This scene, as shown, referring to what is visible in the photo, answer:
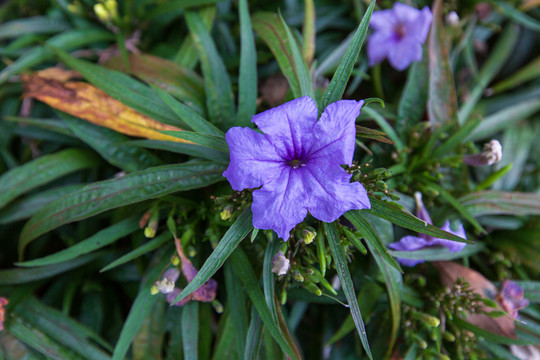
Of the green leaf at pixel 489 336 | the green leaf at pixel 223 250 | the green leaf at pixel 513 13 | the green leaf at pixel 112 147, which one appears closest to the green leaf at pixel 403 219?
the green leaf at pixel 223 250

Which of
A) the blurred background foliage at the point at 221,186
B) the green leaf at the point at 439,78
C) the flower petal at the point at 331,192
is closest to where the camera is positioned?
the flower petal at the point at 331,192

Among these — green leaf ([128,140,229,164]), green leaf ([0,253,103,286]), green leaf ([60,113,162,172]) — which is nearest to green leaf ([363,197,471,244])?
green leaf ([128,140,229,164])

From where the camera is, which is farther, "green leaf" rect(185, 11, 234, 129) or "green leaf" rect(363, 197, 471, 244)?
"green leaf" rect(185, 11, 234, 129)

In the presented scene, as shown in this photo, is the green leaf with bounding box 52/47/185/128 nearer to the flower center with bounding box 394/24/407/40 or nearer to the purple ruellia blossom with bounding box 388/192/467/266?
the purple ruellia blossom with bounding box 388/192/467/266

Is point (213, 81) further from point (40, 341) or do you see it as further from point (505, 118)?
point (505, 118)

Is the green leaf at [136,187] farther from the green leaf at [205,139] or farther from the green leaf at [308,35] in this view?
the green leaf at [308,35]

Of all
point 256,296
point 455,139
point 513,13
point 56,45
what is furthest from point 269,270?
point 513,13
